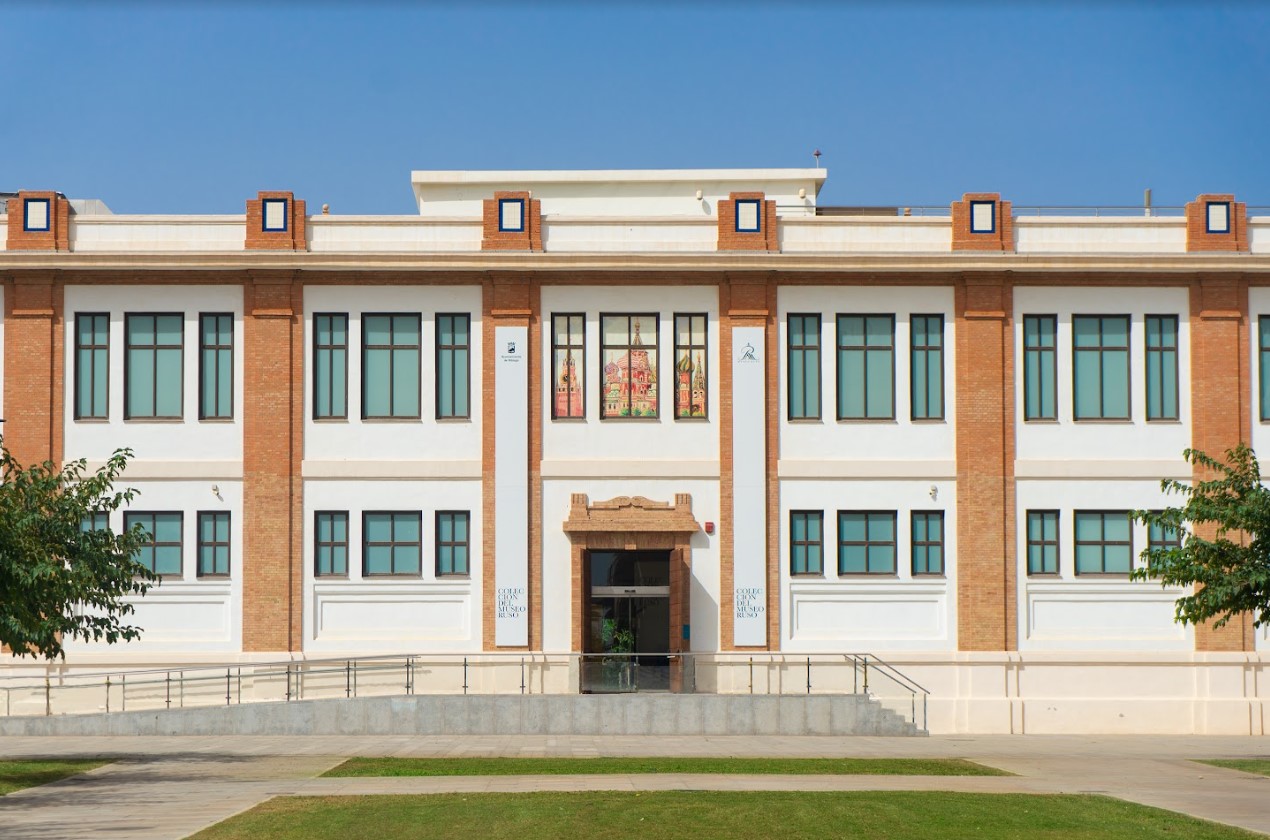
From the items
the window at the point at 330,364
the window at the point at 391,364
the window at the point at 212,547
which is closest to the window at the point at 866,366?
the window at the point at 391,364

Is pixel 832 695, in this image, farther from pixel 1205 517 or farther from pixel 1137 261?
pixel 1137 261

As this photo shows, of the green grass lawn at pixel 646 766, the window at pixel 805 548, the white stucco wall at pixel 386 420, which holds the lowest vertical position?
the green grass lawn at pixel 646 766

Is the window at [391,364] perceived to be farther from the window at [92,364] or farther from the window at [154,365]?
the window at [92,364]

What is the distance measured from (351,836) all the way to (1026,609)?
2259cm

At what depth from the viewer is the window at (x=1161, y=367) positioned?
37.9 m

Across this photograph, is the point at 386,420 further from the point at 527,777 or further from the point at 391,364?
the point at 527,777

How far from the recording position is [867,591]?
37.2 m

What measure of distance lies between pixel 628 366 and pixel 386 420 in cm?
581

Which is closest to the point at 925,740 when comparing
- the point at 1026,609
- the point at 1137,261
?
the point at 1026,609

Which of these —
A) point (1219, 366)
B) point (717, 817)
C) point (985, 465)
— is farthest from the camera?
point (1219, 366)

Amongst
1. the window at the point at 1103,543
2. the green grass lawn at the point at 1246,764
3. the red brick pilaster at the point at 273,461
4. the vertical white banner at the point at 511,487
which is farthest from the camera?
the window at the point at 1103,543

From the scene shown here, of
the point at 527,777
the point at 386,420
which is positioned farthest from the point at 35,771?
the point at 386,420

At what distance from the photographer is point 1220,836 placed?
18859 millimetres

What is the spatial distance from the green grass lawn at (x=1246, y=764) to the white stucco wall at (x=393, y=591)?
53.4 feet
